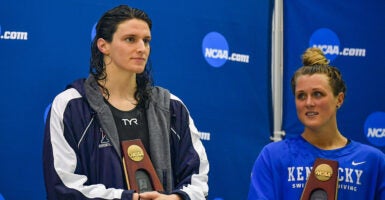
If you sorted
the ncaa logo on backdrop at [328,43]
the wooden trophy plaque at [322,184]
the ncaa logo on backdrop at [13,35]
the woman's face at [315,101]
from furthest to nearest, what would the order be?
the ncaa logo on backdrop at [328,43] → the ncaa logo on backdrop at [13,35] → the woman's face at [315,101] → the wooden trophy plaque at [322,184]

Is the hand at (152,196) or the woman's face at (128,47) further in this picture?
the woman's face at (128,47)

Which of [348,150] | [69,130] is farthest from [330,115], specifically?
[69,130]

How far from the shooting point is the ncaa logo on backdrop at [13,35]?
10.9 feet

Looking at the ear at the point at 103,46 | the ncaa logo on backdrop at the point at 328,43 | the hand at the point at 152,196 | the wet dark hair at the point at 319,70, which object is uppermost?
the ncaa logo on backdrop at the point at 328,43

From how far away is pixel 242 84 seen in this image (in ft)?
13.4

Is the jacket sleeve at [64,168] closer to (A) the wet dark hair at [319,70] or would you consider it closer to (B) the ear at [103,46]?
(B) the ear at [103,46]

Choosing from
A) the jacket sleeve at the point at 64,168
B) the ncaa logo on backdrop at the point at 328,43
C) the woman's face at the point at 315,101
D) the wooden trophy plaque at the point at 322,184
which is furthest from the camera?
the ncaa logo on backdrop at the point at 328,43

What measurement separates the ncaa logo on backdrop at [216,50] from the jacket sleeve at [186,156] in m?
1.13

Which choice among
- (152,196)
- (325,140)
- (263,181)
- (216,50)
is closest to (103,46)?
(152,196)

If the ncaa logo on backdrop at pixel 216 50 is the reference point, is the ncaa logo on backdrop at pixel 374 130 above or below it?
below

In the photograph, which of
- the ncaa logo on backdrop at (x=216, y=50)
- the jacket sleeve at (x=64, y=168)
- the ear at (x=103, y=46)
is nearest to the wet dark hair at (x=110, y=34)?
the ear at (x=103, y=46)

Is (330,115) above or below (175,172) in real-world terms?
above

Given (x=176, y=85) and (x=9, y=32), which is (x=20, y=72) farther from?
(x=176, y=85)

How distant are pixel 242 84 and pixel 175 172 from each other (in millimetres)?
1379
